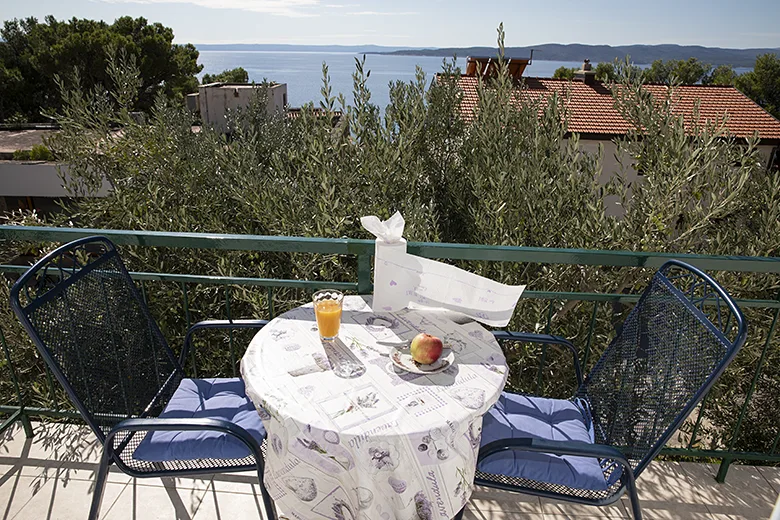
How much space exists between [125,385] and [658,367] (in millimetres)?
1946

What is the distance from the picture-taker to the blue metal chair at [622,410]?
1.43 metres

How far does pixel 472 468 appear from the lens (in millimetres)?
1417

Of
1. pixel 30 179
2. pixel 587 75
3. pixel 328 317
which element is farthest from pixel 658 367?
pixel 30 179

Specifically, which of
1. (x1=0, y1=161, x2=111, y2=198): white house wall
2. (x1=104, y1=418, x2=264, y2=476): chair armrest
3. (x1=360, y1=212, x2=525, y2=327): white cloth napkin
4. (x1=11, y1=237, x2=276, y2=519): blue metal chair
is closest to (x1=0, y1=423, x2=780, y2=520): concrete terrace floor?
(x1=11, y1=237, x2=276, y2=519): blue metal chair

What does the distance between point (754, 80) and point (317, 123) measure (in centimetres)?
3737

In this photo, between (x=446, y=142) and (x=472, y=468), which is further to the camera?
(x=446, y=142)

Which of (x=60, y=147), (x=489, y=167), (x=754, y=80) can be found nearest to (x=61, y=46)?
(x=60, y=147)

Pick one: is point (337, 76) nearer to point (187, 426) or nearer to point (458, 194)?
point (458, 194)

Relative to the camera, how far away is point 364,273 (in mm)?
2160

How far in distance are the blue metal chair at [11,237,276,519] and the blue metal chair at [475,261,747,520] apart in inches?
34.0

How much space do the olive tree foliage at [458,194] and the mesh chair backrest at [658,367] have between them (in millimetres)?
1415

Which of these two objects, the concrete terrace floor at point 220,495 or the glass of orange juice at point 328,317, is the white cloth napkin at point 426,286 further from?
the concrete terrace floor at point 220,495

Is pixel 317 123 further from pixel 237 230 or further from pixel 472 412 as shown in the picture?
pixel 472 412

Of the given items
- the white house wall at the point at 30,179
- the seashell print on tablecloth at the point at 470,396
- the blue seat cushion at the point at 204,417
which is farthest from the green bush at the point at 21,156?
the seashell print on tablecloth at the point at 470,396
